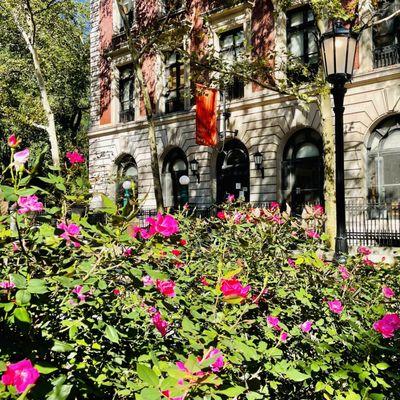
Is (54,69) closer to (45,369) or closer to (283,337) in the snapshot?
(283,337)

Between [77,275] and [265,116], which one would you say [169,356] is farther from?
[265,116]

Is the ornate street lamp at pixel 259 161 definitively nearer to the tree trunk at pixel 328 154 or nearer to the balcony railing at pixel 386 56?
the balcony railing at pixel 386 56

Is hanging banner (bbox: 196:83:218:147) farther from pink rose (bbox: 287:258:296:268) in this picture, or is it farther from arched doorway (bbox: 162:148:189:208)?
pink rose (bbox: 287:258:296:268)

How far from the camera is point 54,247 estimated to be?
2.05 m

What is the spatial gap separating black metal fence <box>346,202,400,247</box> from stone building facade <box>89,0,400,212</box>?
0.59 m

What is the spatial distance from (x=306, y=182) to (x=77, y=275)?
17410 millimetres

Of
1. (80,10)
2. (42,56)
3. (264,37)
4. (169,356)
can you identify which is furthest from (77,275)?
(80,10)

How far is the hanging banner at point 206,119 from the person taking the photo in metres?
19.4

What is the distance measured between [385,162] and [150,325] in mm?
15617

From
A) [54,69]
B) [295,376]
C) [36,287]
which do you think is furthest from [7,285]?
[54,69]

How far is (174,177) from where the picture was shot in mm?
23703

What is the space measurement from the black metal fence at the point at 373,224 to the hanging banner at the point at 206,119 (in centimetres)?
729

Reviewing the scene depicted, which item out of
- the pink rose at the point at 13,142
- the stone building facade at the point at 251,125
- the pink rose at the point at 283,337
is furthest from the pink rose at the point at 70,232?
the stone building facade at the point at 251,125

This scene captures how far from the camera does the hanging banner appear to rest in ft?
63.7
